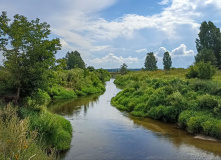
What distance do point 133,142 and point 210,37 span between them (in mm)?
58107

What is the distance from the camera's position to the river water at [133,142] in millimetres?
13000

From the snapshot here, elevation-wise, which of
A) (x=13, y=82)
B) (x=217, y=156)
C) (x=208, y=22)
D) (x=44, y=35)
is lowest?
(x=217, y=156)

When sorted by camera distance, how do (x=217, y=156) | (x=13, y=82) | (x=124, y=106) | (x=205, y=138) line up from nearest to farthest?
(x=217, y=156), (x=205, y=138), (x=13, y=82), (x=124, y=106)

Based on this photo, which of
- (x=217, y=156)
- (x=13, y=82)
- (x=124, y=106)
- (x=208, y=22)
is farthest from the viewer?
(x=208, y=22)

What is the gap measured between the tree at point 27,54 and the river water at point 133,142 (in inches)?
214

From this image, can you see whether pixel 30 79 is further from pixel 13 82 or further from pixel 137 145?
pixel 137 145

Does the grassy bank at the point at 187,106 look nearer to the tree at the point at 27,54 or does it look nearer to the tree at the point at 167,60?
the tree at the point at 27,54

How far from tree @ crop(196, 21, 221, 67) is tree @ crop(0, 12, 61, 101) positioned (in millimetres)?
54536

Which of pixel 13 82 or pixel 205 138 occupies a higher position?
pixel 13 82

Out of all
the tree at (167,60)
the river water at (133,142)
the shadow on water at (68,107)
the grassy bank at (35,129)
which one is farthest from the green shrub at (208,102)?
the tree at (167,60)

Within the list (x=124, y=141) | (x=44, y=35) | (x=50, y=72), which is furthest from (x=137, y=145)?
(x=44, y=35)

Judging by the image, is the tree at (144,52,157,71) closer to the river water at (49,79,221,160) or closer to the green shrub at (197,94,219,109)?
the river water at (49,79,221,160)

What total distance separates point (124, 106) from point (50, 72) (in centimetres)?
1256

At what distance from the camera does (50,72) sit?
19062 mm
